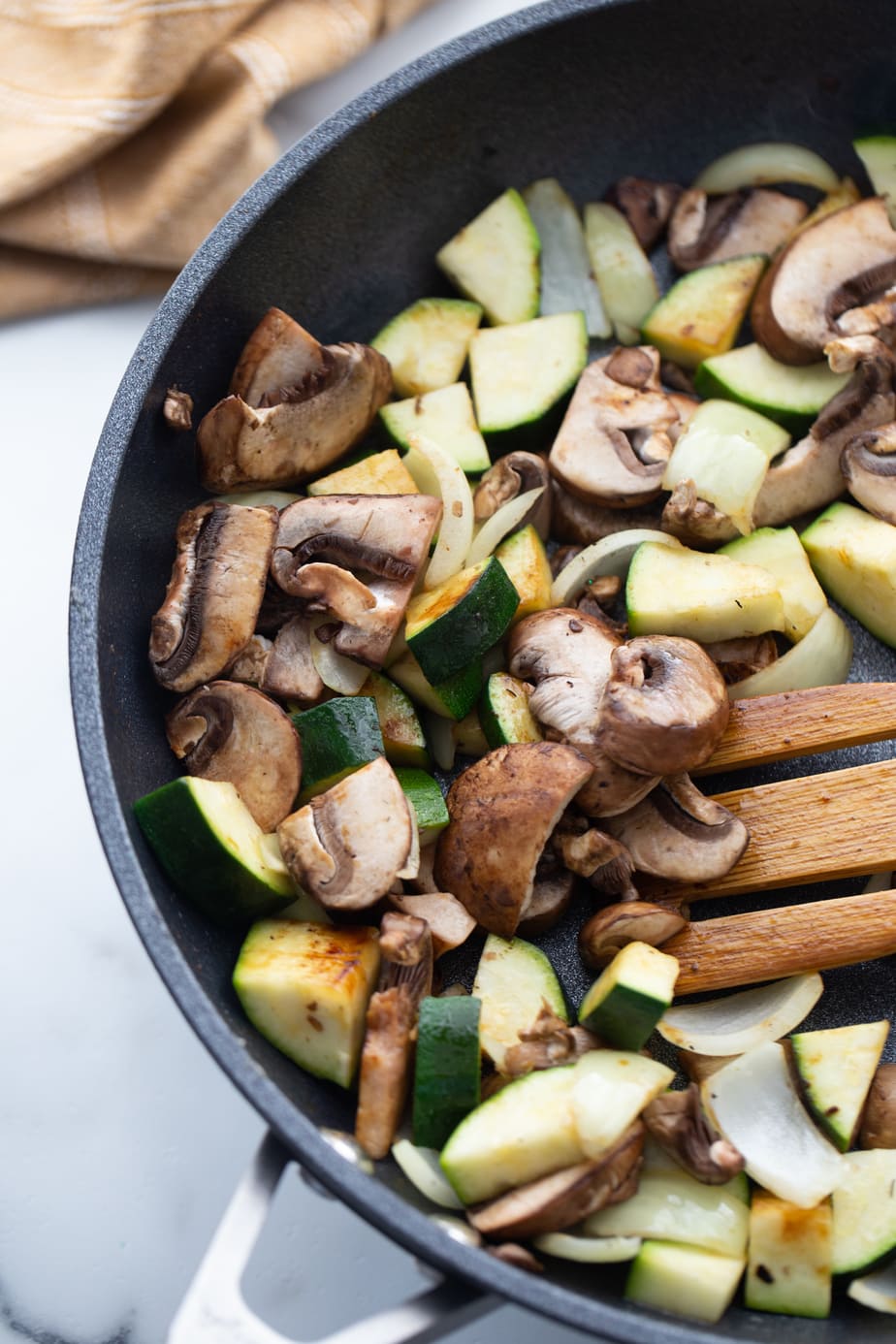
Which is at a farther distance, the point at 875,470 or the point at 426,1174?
the point at 875,470

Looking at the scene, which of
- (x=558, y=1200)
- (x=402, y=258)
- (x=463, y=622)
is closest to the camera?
(x=558, y=1200)

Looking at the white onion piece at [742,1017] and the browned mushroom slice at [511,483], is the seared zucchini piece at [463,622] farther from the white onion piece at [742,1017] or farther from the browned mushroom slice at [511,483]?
the white onion piece at [742,1017]

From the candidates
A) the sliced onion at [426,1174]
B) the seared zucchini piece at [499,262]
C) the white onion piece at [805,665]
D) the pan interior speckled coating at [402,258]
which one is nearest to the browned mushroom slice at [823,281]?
the pan interior speckled coating at [402,258]

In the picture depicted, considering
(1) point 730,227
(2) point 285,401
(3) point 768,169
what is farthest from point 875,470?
(2) point 285,401

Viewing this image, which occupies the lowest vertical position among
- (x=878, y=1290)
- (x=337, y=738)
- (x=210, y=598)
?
(x=878, y=1290)

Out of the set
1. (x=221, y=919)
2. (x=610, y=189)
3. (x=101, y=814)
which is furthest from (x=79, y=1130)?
(x=610, y=189)

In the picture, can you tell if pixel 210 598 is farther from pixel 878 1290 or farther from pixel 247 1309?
pixel 878 1290
